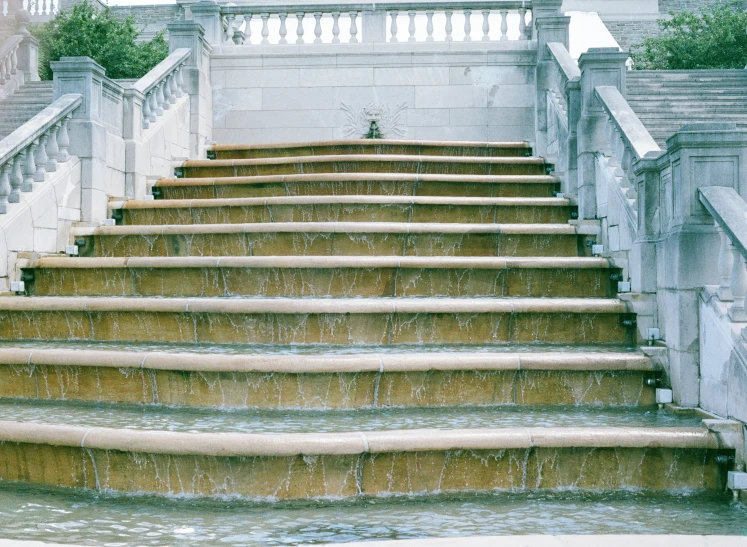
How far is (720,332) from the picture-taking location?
223 inches

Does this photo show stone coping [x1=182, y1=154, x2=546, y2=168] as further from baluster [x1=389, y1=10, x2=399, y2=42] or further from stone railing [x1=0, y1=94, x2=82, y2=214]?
baluster [x1=389, y1=10, x2=399, y2=42]

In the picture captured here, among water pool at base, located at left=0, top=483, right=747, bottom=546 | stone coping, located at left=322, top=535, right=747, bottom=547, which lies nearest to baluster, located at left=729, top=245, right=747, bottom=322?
water pool at base, located at left=0, top=483, right=747, bottom=546

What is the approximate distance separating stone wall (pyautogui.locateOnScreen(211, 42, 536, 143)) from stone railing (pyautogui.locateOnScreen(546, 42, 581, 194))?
5.41 ft

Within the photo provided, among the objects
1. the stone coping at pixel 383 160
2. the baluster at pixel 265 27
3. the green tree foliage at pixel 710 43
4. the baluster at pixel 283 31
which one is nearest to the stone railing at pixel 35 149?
the stone coping at pixel 383 160

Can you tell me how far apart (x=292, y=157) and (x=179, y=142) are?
2.37m

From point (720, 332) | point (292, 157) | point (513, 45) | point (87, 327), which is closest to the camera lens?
point (720, 332)

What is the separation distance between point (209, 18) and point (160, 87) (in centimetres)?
348

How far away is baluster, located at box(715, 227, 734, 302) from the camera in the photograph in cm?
572

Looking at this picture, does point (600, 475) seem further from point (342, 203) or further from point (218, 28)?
point (218, 28)

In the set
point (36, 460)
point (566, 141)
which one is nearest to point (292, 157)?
point (566, 141)

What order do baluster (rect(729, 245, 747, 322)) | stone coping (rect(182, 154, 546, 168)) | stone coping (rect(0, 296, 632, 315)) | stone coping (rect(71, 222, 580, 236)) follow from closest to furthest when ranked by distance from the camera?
baluster (rect(729, 245, 747, 322))
stone coping (rect(0, 296, 632, 315))
stone coping (rect(71, 222, 580, 236))
stone coping (rect(182, 154, 546, 168))

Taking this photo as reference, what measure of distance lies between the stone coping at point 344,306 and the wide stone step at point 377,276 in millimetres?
427

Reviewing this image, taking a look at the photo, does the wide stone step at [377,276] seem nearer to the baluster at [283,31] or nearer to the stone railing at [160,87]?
the stone railing at [160,87]

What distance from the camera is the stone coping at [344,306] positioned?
6.94 meters
